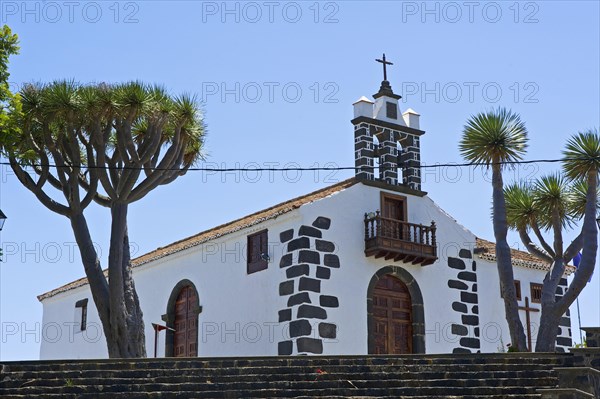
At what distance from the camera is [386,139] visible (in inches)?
1127

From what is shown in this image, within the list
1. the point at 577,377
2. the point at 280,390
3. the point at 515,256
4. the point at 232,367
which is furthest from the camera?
the point at 515,256

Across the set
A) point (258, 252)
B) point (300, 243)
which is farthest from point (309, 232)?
point (258, 252)

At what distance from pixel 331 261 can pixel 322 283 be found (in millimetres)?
685

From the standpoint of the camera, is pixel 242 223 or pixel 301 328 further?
pixel 242 223

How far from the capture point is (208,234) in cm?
3072

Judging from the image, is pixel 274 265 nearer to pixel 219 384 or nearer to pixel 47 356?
pixel 219 384

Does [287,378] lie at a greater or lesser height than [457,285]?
lesser

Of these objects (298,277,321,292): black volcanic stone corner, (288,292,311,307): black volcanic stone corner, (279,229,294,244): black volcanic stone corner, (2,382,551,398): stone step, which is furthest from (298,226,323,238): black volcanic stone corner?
(2,382,551,398): stone step

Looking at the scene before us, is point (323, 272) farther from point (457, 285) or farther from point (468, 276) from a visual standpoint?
point (468, 276)

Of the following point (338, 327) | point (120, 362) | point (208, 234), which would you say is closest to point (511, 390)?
point (120, 362)

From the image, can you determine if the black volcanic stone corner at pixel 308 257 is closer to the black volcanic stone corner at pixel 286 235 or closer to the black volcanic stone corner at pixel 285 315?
the black volcanic stone corner at pixel 286 235

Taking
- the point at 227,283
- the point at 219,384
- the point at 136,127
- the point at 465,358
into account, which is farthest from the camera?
the point at 227,283

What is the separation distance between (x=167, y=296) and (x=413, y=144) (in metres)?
8.81

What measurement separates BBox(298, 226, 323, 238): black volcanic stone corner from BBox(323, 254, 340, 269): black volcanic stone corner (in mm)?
599
